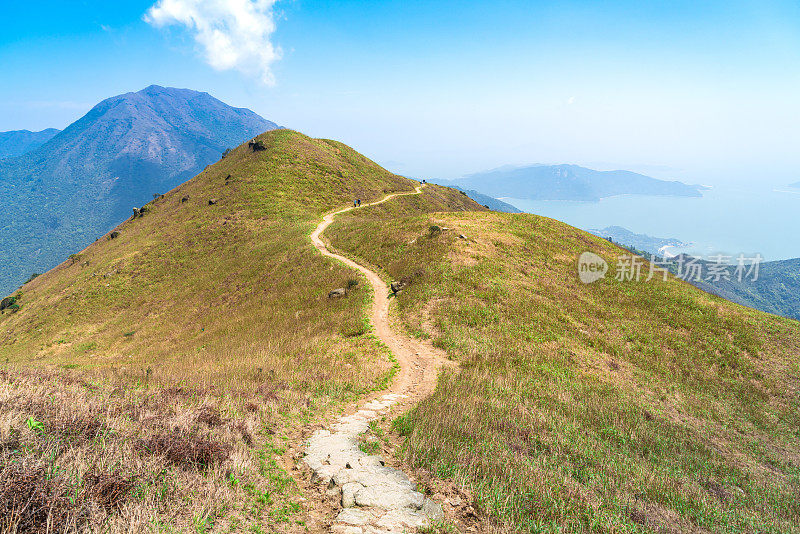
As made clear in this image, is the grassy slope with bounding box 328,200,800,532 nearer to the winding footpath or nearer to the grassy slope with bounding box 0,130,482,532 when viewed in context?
the winding footpath

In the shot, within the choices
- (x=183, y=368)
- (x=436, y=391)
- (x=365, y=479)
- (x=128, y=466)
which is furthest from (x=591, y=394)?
(x=183, y=368)

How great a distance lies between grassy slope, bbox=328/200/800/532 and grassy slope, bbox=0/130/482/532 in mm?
4109

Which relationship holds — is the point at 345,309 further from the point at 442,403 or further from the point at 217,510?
the point at 217,510

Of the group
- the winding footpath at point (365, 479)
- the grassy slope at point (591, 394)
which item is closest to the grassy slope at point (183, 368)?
the winding footpath at point (365, 479)

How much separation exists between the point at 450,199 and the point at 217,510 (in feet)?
351

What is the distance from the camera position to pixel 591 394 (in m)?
15.5

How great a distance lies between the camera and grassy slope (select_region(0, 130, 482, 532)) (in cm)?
503

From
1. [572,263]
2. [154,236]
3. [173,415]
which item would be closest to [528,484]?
[173,415]

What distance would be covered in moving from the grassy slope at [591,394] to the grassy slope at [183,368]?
4.11 metres

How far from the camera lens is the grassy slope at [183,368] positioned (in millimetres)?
5027

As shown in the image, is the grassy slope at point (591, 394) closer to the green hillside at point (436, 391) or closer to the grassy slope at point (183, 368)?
the green hillside at point (436, 391)

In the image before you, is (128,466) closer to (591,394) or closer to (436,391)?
(436,391)

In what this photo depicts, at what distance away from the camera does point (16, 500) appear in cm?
400

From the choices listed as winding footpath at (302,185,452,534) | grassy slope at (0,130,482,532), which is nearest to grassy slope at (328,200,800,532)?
winding footpath at (302,185,452,534)
